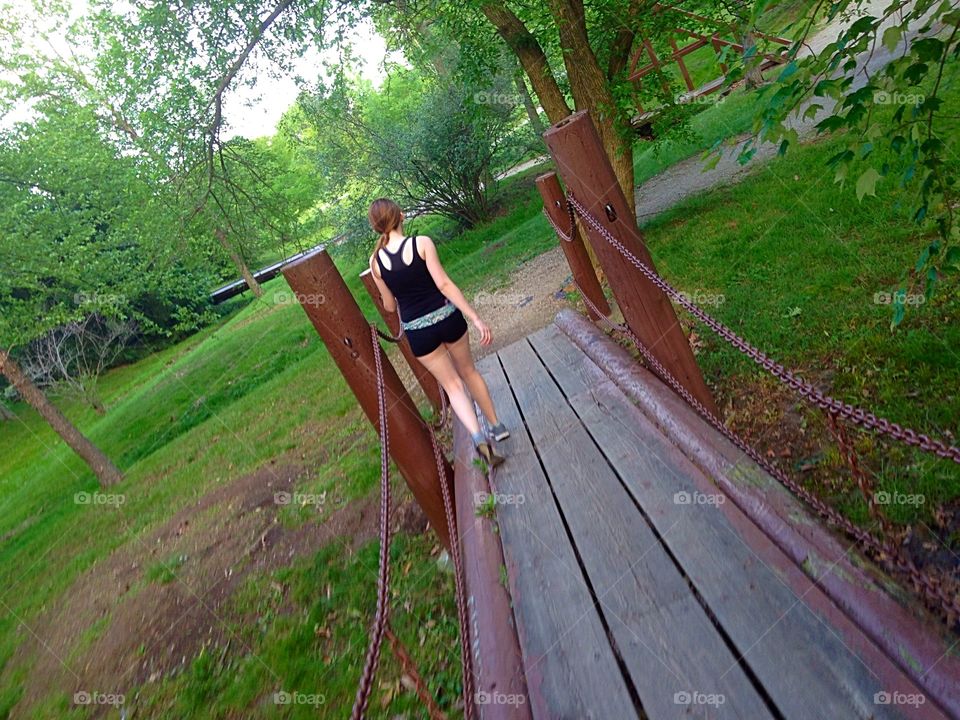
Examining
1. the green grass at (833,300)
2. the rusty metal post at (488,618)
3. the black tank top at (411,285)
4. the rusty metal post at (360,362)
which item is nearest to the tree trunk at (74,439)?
the rusty metal post at (360,362)

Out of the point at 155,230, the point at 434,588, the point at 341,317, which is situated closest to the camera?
the point at 341,317

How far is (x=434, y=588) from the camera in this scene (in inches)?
186

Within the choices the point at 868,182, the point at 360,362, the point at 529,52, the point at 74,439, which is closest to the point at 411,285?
the point at 360,362

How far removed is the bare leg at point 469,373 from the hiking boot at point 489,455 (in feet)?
0.84

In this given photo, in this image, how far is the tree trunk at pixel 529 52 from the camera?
8.16 meters

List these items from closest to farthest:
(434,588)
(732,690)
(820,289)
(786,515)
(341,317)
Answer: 1. (732,690)
2. (786,515)
3. (341,317)
4. (434,588)
5. (820,289)

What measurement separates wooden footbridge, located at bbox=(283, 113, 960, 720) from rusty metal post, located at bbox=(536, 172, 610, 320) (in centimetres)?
194

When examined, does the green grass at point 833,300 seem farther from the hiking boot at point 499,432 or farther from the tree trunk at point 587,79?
the hiking boot at point 499,432

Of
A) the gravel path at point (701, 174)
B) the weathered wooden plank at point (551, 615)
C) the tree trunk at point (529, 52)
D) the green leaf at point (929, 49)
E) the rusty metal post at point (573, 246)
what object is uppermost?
the tree trunk at point (529, 52)

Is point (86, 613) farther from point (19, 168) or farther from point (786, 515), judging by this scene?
point (19, 168)

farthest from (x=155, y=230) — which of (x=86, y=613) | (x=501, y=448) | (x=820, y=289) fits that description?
(x=820, y=289)

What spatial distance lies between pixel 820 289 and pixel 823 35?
48.6 ft

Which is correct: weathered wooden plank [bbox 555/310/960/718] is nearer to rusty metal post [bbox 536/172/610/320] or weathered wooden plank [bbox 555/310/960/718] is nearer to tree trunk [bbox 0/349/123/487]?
rusty metal post [bbox 536/172/610/320]

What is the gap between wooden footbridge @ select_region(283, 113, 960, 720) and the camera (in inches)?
77.7
